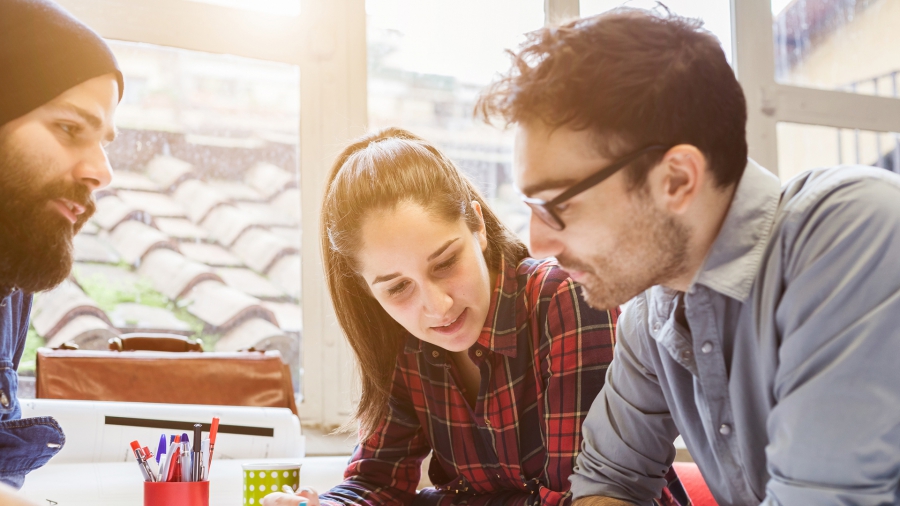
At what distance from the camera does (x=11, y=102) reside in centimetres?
118

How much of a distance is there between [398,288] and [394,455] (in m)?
0.37

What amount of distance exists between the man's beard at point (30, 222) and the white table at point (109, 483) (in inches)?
14.7

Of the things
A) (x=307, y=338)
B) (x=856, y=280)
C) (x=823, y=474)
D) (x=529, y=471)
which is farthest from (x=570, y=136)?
(x=307, y=338)

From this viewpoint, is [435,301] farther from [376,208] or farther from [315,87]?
[315,87]

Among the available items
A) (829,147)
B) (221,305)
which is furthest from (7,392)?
(829,147)

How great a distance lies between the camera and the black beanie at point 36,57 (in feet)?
3.86

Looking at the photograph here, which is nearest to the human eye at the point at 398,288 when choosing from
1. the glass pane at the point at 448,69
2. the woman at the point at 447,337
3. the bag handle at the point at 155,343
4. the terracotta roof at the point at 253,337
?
the woman at the point at 447,337

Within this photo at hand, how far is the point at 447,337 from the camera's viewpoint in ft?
4.58

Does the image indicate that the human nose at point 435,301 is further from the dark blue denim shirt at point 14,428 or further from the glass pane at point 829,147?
the glass pane at point 829,147

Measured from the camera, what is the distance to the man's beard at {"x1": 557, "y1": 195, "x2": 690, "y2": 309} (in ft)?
3.18

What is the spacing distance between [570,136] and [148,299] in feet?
5.48

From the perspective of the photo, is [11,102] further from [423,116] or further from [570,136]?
[423,116]

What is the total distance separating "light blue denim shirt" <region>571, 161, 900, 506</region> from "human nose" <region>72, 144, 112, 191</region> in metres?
0.87

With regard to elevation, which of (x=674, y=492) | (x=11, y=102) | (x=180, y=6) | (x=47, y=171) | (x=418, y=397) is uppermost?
(x=180, y=6)
